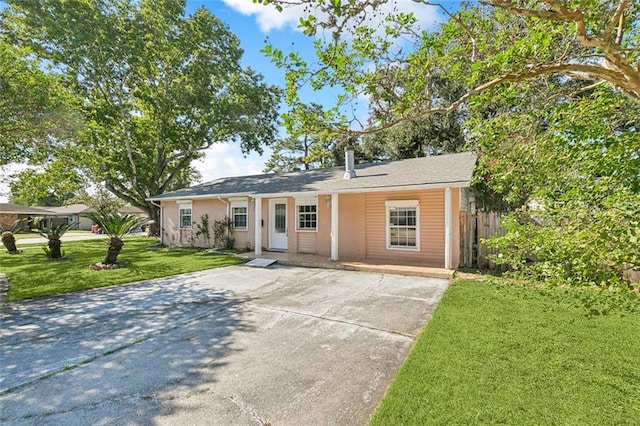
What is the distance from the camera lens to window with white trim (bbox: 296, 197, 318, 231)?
1173cm

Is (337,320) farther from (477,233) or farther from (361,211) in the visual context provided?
(361,211)

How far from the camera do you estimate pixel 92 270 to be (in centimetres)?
919

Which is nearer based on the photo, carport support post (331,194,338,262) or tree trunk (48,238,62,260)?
carport support post (331,194,338,262)

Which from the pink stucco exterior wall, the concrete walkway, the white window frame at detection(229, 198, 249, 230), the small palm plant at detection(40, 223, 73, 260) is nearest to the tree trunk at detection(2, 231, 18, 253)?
the small palm plant at detection(40, 223, 73, 260)

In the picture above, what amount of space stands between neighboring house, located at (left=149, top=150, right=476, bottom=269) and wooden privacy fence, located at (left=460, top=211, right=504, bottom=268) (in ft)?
0.66

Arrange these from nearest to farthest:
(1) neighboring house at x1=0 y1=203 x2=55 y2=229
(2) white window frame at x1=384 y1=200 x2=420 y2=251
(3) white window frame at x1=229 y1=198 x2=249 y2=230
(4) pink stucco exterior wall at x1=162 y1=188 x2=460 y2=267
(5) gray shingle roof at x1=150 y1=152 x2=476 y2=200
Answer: (5) gray shingle roof at x1=150 y1=152 x2=476 y2=200 < (4) pink stucco exterior wall at x1=162 y1=188 x2=460 y2=267 < (2) white window frame at x1=384 y1=200 x2=420 y2=251 < (3) white window frame at x1=229 y1=198 x2=249 y2=230 < (1) neighboring house at x1=0 y1=203 x2=55 y2=229

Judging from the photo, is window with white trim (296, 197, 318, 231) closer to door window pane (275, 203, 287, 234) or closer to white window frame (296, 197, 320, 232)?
white window frame (296, 197, 320, 232)

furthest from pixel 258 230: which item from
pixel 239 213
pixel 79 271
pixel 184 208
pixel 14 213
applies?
pixel 14 213

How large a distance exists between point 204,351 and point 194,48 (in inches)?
795

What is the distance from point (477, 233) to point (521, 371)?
6.35 m

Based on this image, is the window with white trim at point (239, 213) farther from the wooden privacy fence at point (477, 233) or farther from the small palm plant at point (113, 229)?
the wooden privacy fence at point (477, 233)

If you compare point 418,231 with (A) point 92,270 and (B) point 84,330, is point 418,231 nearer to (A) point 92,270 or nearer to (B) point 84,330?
(B) point 84,330

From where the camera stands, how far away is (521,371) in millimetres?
3137

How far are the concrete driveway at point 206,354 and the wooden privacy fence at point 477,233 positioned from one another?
282 centimetres
